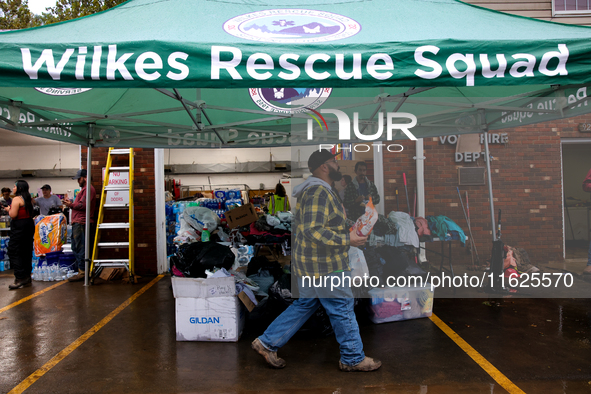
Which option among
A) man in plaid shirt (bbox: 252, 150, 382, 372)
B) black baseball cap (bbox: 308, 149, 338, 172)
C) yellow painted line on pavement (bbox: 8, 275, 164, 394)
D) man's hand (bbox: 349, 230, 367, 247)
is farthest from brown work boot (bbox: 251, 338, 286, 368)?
yellow painted line on pavement (bbox: 8, 275, 164, 394)

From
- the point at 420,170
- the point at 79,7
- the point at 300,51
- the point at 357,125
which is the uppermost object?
the point at 79,7

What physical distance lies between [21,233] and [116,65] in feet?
18.7

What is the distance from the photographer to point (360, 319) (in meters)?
4.70

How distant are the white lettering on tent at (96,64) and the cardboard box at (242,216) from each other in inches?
146

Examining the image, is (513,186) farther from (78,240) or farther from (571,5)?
(78,240)

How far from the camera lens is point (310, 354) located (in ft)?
12.6

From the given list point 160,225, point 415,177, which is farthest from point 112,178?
point 415,177

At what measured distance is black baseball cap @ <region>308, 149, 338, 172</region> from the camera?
342 cm

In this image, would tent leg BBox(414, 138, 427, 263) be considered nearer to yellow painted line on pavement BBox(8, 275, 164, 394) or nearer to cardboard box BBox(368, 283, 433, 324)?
cardboard box BBox(368, 283, 433, 324)

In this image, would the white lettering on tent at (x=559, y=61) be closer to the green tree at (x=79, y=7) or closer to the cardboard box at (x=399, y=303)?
the cardboard box at (x=399, y=303)

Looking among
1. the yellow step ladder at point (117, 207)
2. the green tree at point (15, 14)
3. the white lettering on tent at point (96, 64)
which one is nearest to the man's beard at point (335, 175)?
the white lettering on tent at point (96, 64)

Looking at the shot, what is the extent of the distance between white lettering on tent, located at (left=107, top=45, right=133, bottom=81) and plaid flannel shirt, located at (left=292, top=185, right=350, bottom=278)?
1.66 metres

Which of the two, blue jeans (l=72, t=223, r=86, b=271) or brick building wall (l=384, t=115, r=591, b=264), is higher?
brick building wall (l=384, t=115, r=591, b=264)

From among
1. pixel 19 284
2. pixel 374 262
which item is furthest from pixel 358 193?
pixel 19 284
